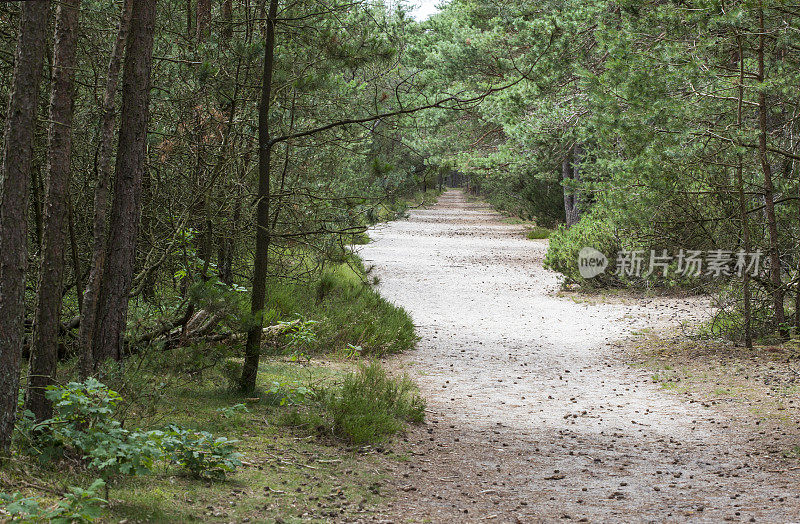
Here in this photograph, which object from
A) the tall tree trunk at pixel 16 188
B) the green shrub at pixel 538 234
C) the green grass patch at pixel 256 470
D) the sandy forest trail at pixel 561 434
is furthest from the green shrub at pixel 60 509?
the green shrub at pixel 538 234

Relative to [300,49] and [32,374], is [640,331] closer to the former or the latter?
[300,49]

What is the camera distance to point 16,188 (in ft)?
11.5

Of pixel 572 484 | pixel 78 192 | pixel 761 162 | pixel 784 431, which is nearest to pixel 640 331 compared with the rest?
pixel 761 162

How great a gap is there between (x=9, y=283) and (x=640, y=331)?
9405 mm

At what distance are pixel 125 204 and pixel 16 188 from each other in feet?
4.33

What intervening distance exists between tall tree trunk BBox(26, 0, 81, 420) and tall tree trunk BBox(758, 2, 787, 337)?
277 inches

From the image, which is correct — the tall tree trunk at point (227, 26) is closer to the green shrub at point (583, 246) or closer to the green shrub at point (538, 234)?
the green shrub at point (583, 246)

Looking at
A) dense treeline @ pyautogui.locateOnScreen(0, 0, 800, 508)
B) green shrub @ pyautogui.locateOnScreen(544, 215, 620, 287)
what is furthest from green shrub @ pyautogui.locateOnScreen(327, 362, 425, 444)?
green shrub @ pyautogui.locateOnScreen(544, 215, 620, 287)

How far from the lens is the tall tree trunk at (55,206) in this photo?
3967mm

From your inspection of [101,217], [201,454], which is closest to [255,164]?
[101,217]

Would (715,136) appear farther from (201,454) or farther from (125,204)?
(201,454)

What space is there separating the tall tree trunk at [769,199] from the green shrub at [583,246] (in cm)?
471

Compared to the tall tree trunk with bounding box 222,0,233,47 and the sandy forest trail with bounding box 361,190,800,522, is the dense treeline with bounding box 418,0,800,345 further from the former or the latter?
the tall tree trunk with bounding box 222,0,233,47

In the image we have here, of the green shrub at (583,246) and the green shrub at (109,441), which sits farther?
the green shrub at (583,246)
